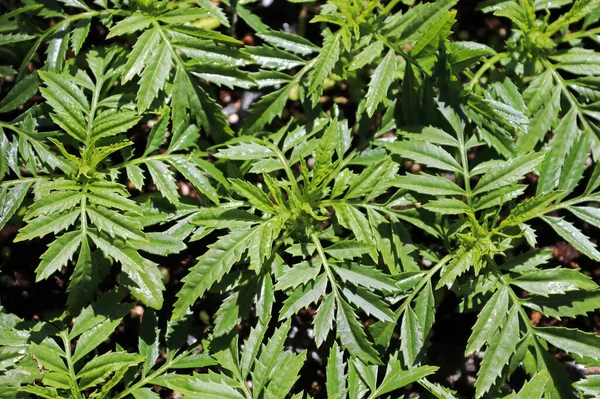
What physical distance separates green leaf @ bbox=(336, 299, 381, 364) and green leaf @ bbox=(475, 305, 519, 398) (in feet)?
1.24

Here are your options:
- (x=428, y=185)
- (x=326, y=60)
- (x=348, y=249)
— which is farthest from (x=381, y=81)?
(x=348, y=249)

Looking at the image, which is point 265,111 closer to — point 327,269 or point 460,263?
point 327,269

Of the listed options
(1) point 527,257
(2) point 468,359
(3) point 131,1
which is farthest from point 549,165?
(3) point 131,1

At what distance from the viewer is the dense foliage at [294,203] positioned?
7.07 feet

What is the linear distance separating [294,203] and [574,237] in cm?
108

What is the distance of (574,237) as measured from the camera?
230cm

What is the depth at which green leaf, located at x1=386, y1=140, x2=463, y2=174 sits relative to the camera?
2348 mm

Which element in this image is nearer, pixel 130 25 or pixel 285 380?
pixel 285 380

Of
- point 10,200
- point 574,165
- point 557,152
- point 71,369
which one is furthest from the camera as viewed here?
point 557,152

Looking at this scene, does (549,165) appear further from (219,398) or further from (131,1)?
(131,1)

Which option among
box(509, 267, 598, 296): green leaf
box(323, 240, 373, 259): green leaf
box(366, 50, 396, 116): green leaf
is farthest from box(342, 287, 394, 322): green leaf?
box(366, 50, 396, 116): green leaf

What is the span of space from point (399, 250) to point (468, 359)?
88 centimetres

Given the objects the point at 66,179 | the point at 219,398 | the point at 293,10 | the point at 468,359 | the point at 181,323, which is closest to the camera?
the point at 219,398

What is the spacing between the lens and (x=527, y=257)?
92.1 inches
